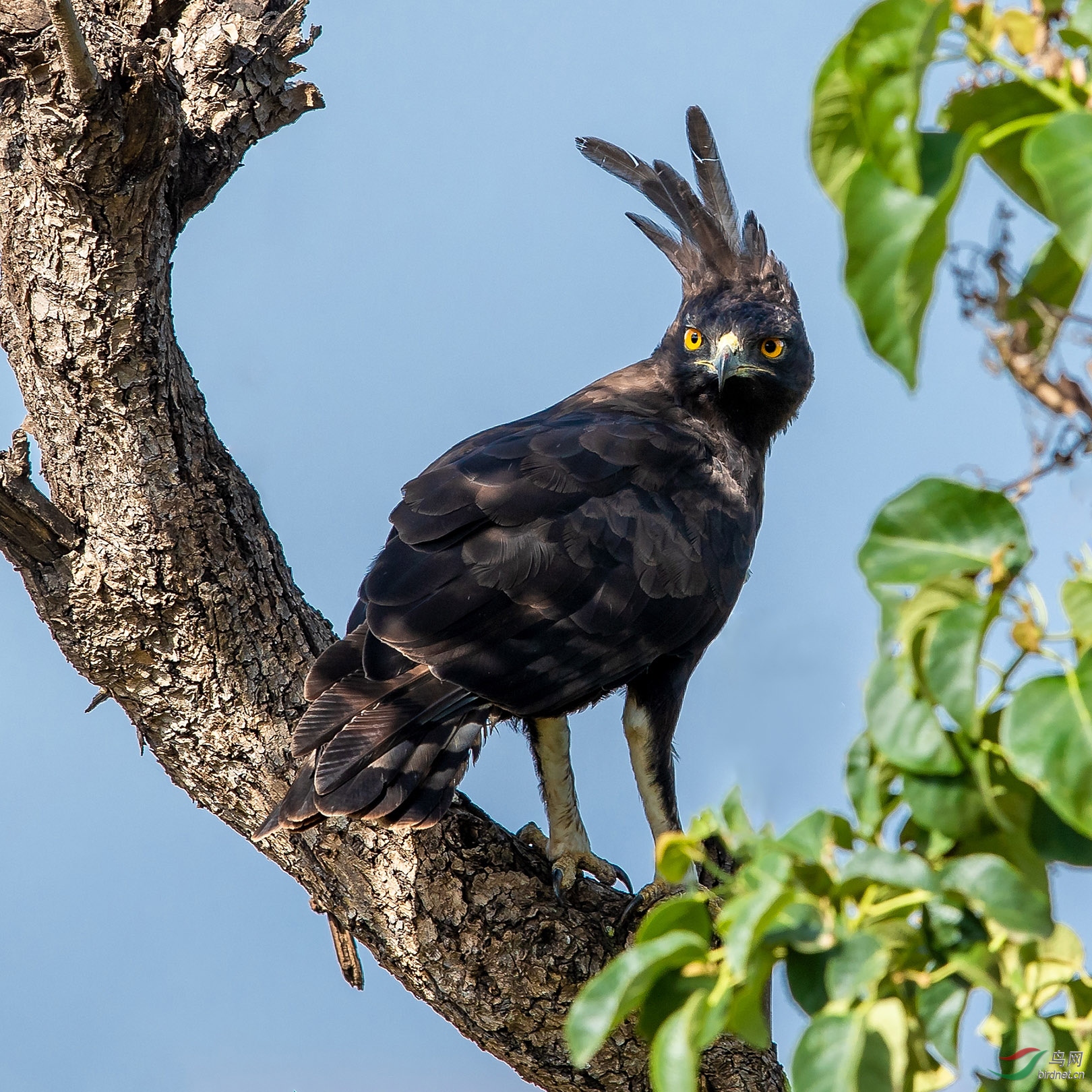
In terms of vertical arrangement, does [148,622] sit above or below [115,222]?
below

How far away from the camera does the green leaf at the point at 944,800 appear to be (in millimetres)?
1277

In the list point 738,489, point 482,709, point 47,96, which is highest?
point 47,96

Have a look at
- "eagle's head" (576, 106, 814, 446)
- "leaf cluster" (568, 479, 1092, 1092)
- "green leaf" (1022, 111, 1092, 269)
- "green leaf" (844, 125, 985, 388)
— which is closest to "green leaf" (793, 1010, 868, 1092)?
"leaf cluster" (568, 479, 1092, 1092)

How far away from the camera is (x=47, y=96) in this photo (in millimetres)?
3281

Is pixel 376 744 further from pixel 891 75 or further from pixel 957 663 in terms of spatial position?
pixel 891 75

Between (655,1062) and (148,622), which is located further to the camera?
(148,622)

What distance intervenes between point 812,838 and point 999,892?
18 cm

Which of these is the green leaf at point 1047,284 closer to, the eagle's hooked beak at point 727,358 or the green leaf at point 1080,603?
the green leaf at point 1080,603

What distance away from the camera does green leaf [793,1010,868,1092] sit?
1.16m

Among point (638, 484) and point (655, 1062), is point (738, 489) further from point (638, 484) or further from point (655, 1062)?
point (655, 1062)

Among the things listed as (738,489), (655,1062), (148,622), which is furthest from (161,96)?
(655,1062)

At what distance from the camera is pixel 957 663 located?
116cm

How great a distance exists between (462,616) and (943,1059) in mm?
2473

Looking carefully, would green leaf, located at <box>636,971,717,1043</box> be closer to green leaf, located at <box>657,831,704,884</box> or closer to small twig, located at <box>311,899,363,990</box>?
green leaf, located at <box>657,831,704,884</box>
